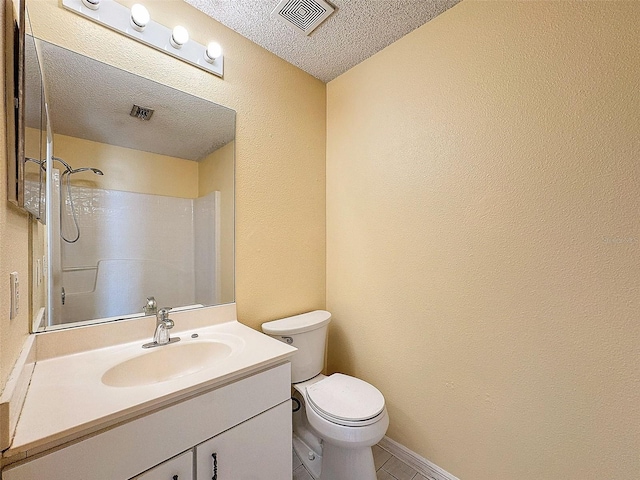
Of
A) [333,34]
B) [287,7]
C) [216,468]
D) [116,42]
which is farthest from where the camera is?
[333,34]

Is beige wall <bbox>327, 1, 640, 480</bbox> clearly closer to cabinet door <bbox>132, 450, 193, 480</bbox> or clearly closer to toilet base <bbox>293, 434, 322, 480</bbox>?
toilet base <bbox>293, 434, 322, 480</bbox>

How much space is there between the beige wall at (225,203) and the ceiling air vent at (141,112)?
0.95 ft

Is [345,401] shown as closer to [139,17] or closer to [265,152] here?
[265,152]

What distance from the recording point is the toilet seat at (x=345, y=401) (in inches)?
45.8

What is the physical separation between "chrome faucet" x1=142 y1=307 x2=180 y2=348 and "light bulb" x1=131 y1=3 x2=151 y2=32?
1.19 metres

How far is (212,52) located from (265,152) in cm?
52

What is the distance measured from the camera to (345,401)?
4.18 feet

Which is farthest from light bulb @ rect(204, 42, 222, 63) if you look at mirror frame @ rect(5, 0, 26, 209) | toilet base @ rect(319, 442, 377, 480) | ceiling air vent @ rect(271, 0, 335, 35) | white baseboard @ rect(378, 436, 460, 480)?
white baseboard @ rect(378, 436, 460, 480)

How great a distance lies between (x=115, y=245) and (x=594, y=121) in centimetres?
187

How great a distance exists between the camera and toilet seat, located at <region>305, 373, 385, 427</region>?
1.16 m

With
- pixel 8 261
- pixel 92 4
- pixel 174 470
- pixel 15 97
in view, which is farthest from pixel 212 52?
pixel 174 470

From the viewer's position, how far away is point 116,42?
1099 mm

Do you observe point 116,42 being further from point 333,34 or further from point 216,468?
point 216,468

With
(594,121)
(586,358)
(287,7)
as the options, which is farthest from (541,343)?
(287,7)
